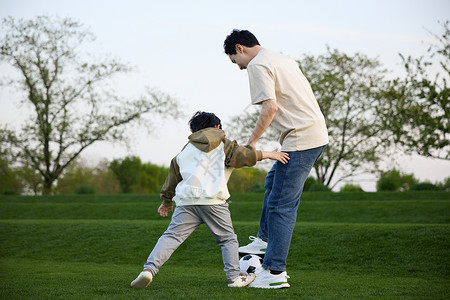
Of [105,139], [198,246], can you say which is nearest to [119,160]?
[105,139]

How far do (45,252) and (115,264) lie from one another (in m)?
1.74

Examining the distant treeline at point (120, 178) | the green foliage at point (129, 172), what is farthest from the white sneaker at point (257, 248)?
the green foliage at point (129, 172)

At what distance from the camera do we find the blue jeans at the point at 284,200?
4.16 m

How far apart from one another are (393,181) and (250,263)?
72.9 feet

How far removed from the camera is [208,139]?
4184 millimetres

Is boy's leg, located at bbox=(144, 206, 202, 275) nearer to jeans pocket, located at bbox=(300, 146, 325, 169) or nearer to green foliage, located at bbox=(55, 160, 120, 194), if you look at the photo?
jeans pocket, located at bbox=(300, 146, 325, 169)

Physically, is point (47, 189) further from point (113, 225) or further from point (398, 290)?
point (398, 290)

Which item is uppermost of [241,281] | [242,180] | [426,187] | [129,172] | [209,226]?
[129,172]

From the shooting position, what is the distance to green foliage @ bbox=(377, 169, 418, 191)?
25.2 metres

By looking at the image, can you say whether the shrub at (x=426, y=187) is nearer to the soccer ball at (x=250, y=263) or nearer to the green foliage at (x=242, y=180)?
the green foliage at (x=242, y=180)

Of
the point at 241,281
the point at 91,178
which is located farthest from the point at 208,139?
the point at 91,178

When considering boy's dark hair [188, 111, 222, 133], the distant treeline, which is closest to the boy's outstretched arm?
boy's dark hair [188, 111, 222, 133]

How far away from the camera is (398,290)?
4.44 metres

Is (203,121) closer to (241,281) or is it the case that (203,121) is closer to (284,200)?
(284,200)
